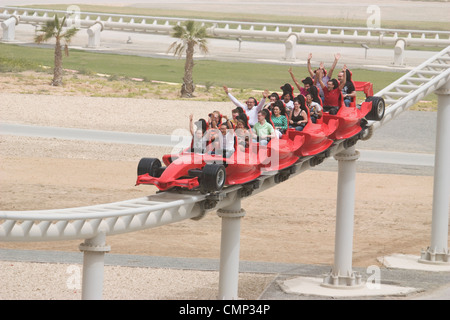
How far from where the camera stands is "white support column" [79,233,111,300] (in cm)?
1831

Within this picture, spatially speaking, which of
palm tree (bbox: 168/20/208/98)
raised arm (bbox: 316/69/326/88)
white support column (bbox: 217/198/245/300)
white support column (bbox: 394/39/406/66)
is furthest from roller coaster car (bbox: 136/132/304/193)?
white support column (bbox: 394/39/406/66)

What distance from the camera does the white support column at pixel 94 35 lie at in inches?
2655

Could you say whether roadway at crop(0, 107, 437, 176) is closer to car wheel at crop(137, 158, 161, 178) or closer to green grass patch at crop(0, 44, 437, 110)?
green grass patch at crop(0, 44, 437, 110)

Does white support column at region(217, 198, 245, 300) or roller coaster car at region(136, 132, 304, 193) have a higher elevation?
roller coaster car at region(136, 132, 304, 193)

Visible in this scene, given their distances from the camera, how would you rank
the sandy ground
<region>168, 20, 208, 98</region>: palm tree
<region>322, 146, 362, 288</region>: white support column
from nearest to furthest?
the sandy ground
<region>322, 146, 362, 288</region>: white support column
<region>168, 20, 208, 98</region>: palm tree

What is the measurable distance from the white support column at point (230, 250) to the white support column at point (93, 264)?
399 cm

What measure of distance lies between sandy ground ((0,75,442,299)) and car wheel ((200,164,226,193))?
403 centimetres

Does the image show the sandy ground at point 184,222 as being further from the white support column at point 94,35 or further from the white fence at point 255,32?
the white fence at point 255,32

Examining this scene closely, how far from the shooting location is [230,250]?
2214 cm

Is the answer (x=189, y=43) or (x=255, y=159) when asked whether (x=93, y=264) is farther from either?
(x=189, y=43)

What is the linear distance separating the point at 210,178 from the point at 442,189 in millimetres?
10248

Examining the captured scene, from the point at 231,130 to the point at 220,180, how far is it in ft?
5.03

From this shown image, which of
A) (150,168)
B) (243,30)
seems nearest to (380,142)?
(150,168)

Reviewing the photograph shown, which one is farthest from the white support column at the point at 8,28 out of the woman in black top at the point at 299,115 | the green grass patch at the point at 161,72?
the woman in black top at the point at 299,115
